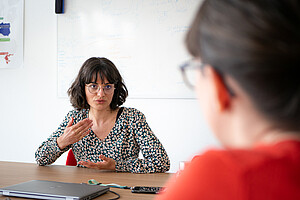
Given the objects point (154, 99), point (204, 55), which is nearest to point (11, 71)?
point (154, 99)

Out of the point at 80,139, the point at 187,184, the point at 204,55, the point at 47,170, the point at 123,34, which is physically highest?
the point at 123,34

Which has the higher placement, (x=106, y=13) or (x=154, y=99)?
(x=106, y=13)

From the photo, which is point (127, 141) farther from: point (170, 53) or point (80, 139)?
point (170, 53)

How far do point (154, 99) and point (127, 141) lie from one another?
1.18 m

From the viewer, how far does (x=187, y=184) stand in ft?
1.39

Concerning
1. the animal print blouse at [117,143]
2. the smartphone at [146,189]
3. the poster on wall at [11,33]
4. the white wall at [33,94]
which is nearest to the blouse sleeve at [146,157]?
the animal print blouse at [117,143]

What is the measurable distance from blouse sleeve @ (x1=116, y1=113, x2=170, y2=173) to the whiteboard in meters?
1.13

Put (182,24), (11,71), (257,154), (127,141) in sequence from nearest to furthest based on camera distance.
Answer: (257,154) → (127,141) → (182,24) → (11,71)

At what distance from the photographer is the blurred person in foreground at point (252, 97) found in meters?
0.40

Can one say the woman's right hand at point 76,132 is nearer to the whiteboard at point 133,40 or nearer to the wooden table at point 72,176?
the wooden table at point 72,176

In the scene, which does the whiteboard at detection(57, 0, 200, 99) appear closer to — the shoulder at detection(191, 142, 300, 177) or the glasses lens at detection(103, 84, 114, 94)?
the glasses lens at detection(103, 84, 114, 94)

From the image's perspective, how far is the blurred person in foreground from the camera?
1.30ft

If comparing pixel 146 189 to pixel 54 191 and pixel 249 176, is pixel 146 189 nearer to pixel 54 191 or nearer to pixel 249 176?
pixel 54 191

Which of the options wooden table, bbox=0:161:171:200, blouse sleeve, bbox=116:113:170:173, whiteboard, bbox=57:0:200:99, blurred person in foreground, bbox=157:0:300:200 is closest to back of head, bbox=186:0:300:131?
blurred person in foreground, bbox=157:0:300:200
